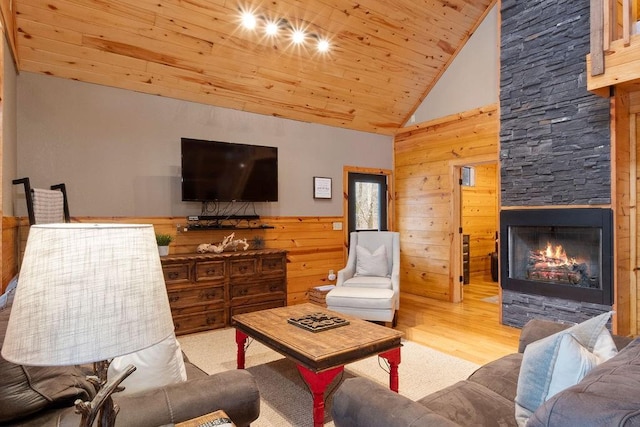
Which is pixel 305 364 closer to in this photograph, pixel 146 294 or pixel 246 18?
pixel 146 294

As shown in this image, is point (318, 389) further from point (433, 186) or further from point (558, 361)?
point (433, 186)

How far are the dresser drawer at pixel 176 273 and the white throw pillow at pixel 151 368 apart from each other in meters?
2.51

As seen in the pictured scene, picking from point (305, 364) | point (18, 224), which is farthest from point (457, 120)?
point (18, 224)

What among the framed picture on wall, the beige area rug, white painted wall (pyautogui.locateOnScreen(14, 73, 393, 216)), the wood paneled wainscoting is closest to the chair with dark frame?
white painted wall (pyautogui.locateOnScreen(14, 73, 393, 216))

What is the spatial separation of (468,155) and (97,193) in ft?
15.0

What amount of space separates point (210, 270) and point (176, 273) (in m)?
0.36

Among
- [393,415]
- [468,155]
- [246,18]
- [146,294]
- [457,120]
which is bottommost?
[393,415]

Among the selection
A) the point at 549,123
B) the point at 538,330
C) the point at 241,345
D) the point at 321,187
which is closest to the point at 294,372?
the point at 241,345

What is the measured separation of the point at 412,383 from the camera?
2.79 m

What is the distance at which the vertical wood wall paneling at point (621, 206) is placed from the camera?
344cm

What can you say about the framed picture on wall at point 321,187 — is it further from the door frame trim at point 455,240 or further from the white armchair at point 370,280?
the door frame trim at point 455,240

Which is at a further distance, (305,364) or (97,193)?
(97,193)

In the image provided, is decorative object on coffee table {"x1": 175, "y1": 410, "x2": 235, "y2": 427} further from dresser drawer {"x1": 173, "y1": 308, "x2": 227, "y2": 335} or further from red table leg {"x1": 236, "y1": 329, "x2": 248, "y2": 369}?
dresser drawer {"x1": 173, "y1": 308, "x2": 227, "y2": 335}

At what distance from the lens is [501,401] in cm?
163
